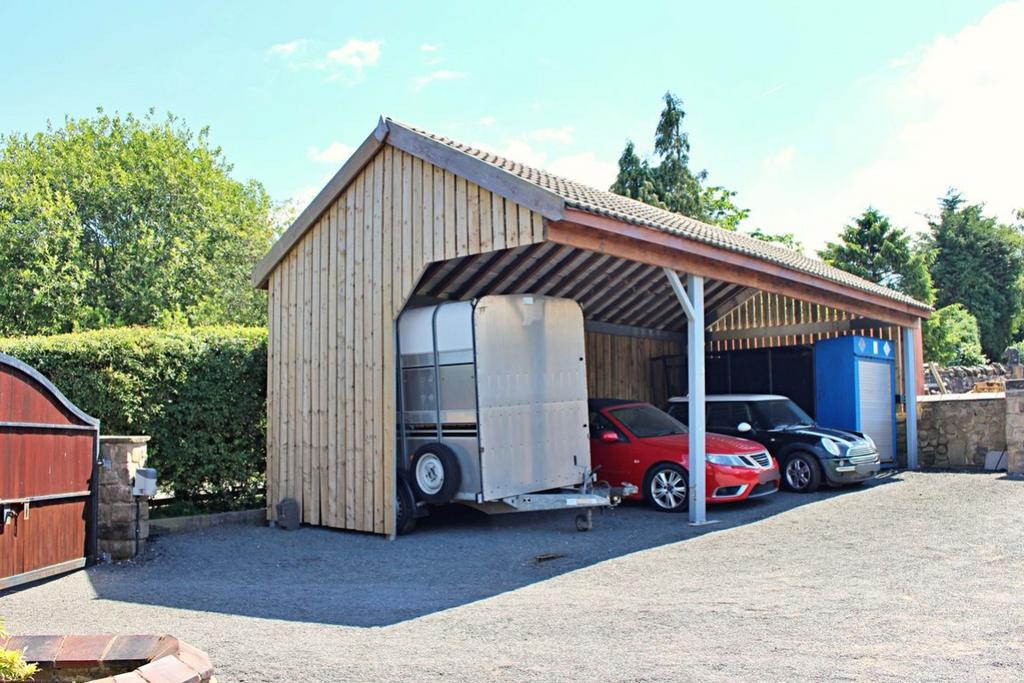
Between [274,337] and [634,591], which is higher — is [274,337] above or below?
above

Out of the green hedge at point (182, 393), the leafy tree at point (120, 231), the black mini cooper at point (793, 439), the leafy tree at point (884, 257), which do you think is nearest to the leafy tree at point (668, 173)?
the leafy tree at point (884, 257)

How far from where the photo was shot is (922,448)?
54.8 feet

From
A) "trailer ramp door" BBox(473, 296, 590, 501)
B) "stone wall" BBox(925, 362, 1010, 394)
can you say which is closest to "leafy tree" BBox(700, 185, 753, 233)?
"stone wall" BBox(925, 362, 1010, 394)

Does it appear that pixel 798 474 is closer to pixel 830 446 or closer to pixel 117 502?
pixel 830 446

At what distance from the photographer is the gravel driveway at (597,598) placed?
203 inches

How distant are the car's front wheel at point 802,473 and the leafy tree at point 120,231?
16.5m

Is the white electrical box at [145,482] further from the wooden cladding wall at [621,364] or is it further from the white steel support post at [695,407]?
the wooden cladding wall at [621,364]

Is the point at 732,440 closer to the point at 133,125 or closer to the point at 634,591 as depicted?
the point at 634,591

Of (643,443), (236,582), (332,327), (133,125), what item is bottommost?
(236,582)

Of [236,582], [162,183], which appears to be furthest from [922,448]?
[162,183]

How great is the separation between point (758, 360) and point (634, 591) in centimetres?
1040

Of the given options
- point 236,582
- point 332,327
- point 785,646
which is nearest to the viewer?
point 785,646

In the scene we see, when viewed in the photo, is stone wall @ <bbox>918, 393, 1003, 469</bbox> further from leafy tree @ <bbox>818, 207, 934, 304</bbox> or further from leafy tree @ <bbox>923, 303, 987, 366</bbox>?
leafy tree @ <bbox>818, 207, 934, 304</bbox>

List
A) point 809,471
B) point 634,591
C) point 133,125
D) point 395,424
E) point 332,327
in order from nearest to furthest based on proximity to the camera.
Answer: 1. point 634,591
2. point 395,424
3. point 332,327
4. point 809,471
5. point 133,125
